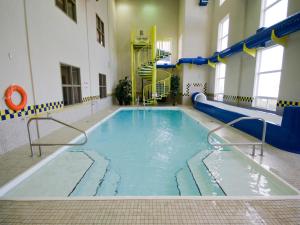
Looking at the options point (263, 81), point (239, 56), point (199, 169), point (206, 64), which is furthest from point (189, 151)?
point (206, 64)

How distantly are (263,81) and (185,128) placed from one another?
2884 mm

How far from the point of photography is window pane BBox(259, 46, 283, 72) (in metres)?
4.29

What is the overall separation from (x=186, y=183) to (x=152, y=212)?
0.91 meters

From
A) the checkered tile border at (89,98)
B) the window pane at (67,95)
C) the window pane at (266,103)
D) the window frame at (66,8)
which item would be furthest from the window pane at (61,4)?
the window pane at (266,103)

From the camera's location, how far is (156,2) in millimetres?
9930

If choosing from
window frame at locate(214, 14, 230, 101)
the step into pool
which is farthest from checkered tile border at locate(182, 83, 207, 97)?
the step into pool

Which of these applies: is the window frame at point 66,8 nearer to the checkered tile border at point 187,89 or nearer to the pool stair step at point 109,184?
the pool stair step at point 109,184

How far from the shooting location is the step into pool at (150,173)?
1.82 metres

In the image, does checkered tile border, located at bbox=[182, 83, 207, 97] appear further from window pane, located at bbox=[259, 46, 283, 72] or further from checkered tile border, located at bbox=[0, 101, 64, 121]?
checkered tile border, located at bbox=[0, 101, 64, 121]

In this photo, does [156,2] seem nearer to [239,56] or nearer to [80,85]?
[239,56]

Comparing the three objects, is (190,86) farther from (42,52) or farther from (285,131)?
(42,52)

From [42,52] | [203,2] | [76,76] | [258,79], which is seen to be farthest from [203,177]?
[203,2]

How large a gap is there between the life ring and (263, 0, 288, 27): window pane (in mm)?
6087

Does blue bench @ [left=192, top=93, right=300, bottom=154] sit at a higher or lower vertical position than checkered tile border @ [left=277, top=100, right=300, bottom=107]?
lower
